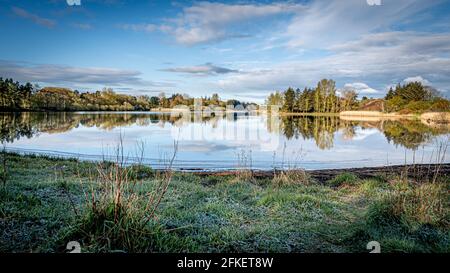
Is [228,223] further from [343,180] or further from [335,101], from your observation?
[335,101]

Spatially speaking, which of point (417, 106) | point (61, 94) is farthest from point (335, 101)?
point (61, 94)

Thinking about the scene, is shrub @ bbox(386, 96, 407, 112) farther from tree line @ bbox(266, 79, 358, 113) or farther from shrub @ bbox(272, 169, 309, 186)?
shrub @ bbox(272, 169, 309, 186)

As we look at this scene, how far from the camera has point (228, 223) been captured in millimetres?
3000

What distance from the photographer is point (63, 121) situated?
521 inches

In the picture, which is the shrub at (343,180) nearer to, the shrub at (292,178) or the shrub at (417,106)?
the shrub at (292,178)

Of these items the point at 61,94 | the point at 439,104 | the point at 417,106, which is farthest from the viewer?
the point at 417,106

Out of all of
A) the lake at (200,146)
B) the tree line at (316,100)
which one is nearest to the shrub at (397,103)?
the tree line at (316,100)

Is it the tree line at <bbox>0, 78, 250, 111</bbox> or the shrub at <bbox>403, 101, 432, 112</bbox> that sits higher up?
the shrub at <bbox>403, 101, 432, 112</bbox>

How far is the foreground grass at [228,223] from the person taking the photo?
7.55 ft

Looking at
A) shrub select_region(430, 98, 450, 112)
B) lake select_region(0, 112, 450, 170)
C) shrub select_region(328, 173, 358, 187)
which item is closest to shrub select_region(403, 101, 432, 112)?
shrub select_region(430, 98, 450, 112)

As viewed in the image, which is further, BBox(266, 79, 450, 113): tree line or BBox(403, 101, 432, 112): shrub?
BBox(403, 101, 432, 112): shrub

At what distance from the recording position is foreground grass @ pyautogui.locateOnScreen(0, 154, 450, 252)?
7.55 feet

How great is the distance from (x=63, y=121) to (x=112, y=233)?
41.9ft
